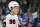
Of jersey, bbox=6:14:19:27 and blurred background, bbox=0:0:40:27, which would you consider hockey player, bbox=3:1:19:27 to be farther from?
blurred background, bbox=0:0:40:27

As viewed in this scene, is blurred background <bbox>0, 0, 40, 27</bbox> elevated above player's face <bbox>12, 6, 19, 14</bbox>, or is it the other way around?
player's face <bbox>12, 6, 19, 14</bbox>

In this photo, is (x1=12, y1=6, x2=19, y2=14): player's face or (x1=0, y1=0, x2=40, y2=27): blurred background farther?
(x1=0, y1=0, x2=40, y2=27): blurred background

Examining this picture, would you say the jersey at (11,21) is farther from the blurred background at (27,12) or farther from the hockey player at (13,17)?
the blurred background at (27,12)

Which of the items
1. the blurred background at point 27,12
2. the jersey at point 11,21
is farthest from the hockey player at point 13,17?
the blurred background at point 27,12

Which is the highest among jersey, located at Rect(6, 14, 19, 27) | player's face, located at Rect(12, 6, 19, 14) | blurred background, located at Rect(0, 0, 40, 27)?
player's face, located at Rect(12, 6, 19, 14)

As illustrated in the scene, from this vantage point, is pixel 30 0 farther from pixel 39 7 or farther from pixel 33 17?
pixel 33 17

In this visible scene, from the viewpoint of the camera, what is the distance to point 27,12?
9.21 metres

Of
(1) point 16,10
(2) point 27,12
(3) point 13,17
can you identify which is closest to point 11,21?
(3) point 13,17

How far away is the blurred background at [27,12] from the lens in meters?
7.92

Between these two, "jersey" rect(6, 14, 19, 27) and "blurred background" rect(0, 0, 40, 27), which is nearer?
"jersey" rect(6, 14, 19, 27)

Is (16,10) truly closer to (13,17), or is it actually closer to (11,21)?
(13,17)

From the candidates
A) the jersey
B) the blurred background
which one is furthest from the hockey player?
the blurred background

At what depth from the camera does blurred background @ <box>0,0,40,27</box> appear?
7.92 metres

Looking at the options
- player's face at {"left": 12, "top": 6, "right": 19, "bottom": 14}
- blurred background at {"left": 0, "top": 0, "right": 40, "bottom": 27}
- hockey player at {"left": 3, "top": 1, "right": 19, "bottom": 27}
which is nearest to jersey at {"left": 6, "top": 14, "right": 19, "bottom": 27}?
hockey player at {"left": 3, "top": 1, "right": 19, "bottom": 27}
